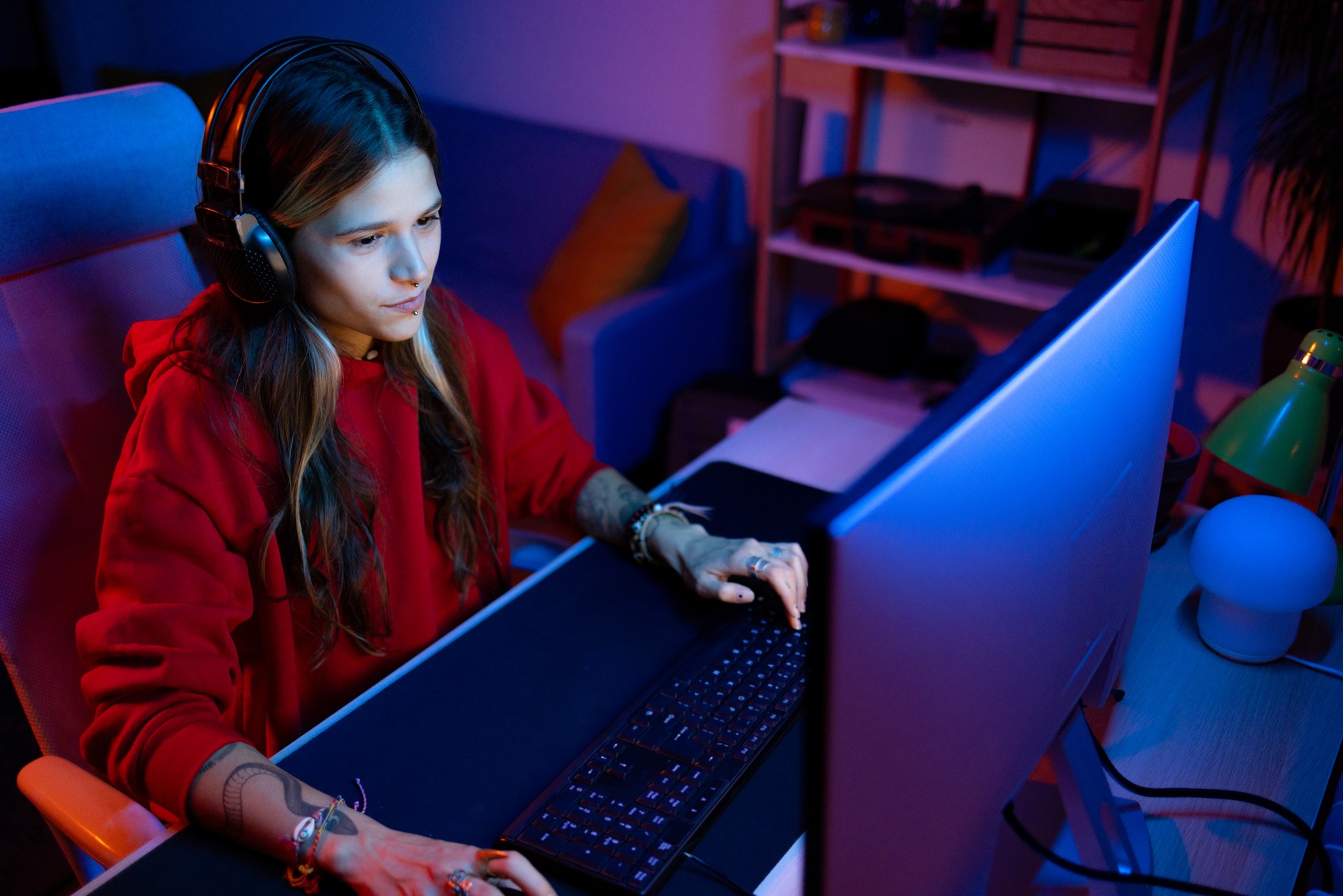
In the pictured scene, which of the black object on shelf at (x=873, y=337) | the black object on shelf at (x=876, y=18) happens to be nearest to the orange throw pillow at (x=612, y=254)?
the black object on shelf at (x=873, y=337)

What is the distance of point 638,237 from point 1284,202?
4.66 ft

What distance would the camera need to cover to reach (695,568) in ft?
3.47

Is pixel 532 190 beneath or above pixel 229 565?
beneath

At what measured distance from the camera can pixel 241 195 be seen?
893 mm

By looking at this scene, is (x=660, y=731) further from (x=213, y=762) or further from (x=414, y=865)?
(x=213, y=762)

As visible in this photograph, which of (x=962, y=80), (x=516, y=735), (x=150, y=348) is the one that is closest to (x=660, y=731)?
(x=516, y=735)

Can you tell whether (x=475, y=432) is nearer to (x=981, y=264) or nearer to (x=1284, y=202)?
(x=981, y=264)

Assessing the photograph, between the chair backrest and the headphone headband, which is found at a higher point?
the headphone headband

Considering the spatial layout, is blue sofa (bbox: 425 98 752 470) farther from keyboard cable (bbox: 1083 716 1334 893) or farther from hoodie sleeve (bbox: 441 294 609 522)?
keyboard cable (bbox: 1083 716 1334 893)

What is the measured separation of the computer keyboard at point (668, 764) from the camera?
2.48ft

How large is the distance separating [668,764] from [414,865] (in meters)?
0.21

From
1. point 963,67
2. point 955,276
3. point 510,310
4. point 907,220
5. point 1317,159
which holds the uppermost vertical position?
point 963,67

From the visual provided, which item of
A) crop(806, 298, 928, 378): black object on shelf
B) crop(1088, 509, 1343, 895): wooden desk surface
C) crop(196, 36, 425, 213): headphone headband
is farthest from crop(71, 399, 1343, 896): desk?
crop(806, 298, 928, 378): black object on shelf

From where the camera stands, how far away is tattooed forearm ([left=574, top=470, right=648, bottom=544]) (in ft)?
3.84
